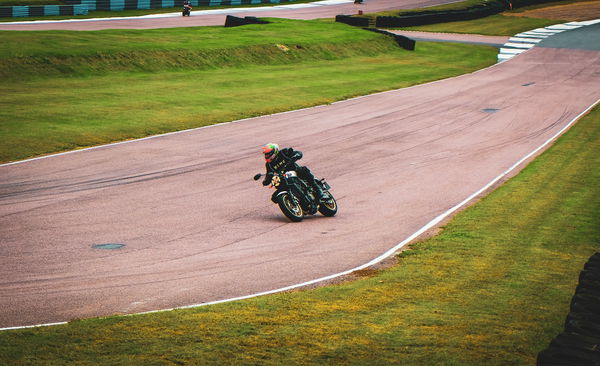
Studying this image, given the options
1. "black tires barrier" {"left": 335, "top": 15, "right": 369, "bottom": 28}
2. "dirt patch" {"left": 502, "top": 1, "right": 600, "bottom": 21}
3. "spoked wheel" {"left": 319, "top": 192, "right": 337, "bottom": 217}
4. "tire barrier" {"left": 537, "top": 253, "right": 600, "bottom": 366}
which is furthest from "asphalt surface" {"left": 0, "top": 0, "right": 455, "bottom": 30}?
"tire barrier" {"left": 537, "top": 253, "right": 600, "bottom": 366}

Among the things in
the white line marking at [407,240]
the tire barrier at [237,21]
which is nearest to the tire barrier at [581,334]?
the white line marking at [407,240]

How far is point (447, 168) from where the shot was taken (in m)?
22.2

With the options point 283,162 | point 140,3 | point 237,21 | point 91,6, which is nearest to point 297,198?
point 283,162

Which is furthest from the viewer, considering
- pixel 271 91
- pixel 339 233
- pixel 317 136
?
pixel 271 91

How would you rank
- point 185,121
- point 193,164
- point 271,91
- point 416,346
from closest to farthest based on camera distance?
point 416,346, point 193,164, point 185,121, point 271,91

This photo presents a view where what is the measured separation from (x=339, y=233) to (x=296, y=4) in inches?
2545

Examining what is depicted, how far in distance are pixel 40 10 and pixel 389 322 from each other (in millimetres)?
53594

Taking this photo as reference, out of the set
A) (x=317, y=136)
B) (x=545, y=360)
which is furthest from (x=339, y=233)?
(x=317, y=136)

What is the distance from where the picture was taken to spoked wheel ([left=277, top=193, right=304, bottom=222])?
51.9 feet

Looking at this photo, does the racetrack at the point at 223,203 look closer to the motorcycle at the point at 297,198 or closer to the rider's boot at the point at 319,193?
the motorcycle at the point at 297,198

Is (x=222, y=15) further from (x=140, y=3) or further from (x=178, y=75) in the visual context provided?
(x=178, y=75)

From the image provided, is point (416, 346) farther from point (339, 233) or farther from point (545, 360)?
point (339, 233)

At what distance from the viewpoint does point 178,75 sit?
3872 centimetres

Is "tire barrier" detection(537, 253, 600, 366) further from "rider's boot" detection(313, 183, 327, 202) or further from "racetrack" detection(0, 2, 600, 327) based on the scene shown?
"rider's boot" detection(313, 183, 327, 202)
